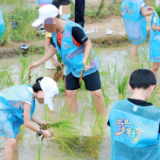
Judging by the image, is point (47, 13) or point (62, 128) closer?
point (62, 128)

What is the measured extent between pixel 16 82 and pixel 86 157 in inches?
82.8

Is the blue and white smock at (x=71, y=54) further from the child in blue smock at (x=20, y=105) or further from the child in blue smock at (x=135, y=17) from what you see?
the child in blue smock at (x=135, y=17)

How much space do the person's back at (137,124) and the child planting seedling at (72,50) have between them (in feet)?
4.23

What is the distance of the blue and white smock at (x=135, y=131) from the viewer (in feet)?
6.98

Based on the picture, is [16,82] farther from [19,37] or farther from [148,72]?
[148,72]

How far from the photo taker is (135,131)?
2.15 meters

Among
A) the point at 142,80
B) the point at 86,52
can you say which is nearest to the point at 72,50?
the point at 86,52

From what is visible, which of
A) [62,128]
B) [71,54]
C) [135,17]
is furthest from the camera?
[135,17]

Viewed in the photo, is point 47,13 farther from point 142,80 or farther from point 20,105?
point 142,80

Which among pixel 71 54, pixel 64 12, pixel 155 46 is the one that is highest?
pixel 64 12

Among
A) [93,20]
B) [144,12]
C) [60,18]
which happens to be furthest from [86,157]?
[93,20]

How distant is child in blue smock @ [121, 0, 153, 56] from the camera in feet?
18.4

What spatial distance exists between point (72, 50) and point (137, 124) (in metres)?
1.57

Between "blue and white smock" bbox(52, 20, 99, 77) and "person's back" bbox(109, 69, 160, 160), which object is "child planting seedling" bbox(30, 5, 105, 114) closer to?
"blue and white smock" bbox(52, 20, 99, 77)
